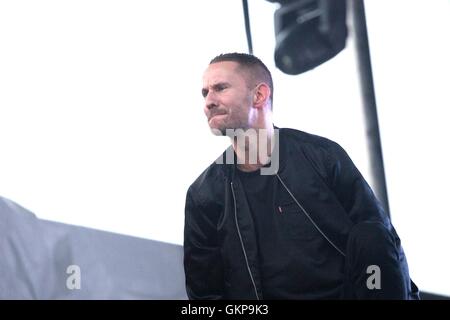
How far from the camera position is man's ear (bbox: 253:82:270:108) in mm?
1481

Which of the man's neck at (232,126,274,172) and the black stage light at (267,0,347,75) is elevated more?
the black stage light at (267,0,347,75)

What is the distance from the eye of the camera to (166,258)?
159 cm

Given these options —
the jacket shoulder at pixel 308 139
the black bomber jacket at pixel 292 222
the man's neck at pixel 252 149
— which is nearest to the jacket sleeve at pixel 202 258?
the black bomber jacket at pixel 292 222

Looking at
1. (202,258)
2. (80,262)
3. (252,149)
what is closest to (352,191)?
(252,149)

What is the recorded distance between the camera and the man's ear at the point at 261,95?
1481 millimetres

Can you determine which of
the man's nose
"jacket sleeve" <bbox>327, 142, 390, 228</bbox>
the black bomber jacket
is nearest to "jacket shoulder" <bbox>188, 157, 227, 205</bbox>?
the black bomber jacket

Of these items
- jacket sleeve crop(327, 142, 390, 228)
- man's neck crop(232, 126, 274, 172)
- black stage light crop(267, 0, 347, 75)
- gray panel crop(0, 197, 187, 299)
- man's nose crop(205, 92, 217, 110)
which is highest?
black stage light crop(267, 0, 347, 75)

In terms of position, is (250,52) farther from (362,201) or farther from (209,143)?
(362,201)

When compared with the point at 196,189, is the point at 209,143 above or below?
above

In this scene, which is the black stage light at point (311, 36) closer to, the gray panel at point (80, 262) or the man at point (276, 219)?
the man at point (276, 219)

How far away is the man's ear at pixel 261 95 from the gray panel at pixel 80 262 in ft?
1.42

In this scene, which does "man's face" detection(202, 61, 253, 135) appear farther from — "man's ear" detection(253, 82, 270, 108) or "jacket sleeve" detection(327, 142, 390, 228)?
"jacket sleeve" detection(327, 142, 390, 228)
